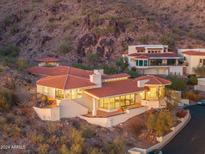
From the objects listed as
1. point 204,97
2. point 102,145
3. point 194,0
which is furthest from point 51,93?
point 194,0

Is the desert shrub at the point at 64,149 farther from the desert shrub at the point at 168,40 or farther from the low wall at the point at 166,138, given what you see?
the desert shrub at the point at 168,40

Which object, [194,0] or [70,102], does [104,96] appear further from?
[194,0]

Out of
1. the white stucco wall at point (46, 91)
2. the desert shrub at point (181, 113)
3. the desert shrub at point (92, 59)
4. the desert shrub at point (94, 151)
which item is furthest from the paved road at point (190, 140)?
the desert shrub at point (92, 59)

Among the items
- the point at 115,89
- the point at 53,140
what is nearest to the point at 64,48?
the point at 115,89

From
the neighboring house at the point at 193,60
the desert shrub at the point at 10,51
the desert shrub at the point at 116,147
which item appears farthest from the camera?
the desert shrub at the point at 10,51

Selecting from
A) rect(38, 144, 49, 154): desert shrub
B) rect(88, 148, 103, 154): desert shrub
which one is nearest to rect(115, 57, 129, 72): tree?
rect(88, 148, 103, 154): desert shrub

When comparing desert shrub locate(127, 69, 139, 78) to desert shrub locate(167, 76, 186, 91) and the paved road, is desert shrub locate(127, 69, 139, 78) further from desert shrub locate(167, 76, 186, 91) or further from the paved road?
the paved road
